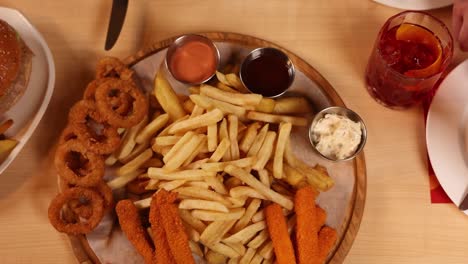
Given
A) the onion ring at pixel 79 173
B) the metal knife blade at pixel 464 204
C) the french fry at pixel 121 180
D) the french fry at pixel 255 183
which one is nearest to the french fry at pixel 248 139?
the french fry at pixel 255 183

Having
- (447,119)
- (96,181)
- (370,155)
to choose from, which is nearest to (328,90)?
(370,155)

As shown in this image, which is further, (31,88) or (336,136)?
(31,88)

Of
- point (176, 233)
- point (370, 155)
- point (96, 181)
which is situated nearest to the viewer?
point (176, 233)

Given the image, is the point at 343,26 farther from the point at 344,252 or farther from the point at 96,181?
the point at 96,181

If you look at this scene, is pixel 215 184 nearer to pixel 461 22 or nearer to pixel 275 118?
pixel 275 118

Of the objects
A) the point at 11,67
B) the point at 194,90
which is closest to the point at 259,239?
the point at 194,90

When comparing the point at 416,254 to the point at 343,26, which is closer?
the point at 416,254
